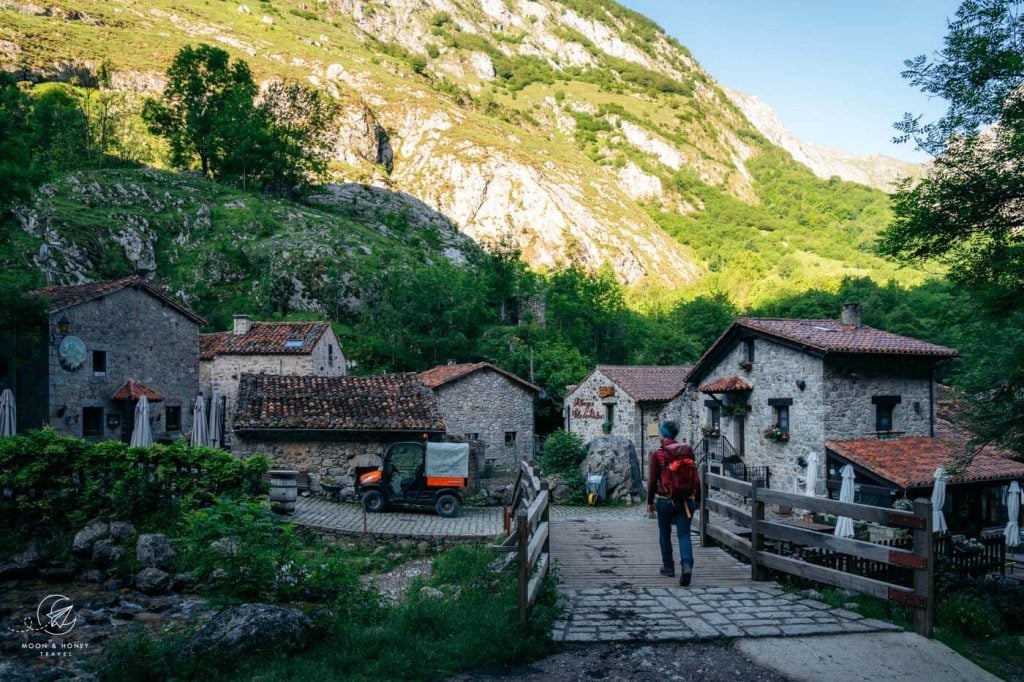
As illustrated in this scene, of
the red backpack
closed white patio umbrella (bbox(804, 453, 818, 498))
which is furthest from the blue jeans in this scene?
closed white patio umbrella (bbox(804, 453, 818, 498))

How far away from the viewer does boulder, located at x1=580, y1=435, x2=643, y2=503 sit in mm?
26438

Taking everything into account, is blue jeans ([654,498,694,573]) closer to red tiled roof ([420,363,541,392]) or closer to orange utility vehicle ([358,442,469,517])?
orange utility vehicle ([358,442,469,517])

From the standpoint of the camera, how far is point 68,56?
76.0m

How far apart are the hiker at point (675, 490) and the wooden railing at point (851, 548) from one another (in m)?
1.02

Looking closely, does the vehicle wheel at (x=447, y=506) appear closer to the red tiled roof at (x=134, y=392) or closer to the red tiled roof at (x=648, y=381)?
the red tiled roof at (x=134, y=392)

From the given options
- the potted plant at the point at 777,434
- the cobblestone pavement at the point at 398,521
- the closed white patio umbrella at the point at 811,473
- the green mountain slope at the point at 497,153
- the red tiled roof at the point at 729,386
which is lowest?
the cobblestone pavement at the point at 398,521

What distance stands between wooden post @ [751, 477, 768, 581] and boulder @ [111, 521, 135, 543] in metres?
12.7

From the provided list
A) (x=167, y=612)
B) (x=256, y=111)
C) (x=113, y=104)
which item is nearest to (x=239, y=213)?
(x=256, y=111)

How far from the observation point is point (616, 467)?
26.7m

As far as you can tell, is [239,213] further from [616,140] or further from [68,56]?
[616,140]

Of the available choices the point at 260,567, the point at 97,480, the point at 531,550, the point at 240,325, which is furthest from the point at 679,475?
Result: the point at 240,325

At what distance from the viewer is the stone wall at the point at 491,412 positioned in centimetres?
3269

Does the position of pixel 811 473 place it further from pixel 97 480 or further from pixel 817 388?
pixel 97 480
